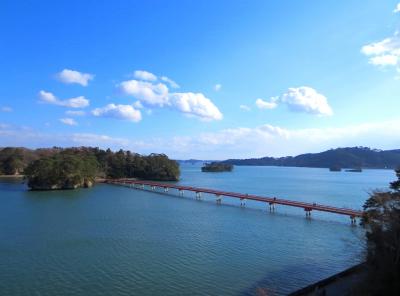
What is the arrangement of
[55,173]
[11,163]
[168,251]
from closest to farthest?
[168,251], [55,173], [11,163]

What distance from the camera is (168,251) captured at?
100 ft

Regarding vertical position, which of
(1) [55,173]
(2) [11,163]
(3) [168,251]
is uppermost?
(2) [11,163]

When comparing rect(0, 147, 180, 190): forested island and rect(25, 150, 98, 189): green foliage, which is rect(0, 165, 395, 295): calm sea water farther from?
rect(0, 147, 180, 190): forested island

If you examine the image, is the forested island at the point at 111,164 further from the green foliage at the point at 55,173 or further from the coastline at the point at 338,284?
the coastline at the point at 338,284

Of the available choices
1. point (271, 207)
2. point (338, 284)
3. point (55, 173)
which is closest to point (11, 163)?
point (55, 173)

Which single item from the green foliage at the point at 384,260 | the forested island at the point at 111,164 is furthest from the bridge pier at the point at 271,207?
the forested island at the point at 111,164

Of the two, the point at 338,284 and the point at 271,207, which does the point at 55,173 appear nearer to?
the point at 271,207

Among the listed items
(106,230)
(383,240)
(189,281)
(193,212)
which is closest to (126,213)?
(193,212)

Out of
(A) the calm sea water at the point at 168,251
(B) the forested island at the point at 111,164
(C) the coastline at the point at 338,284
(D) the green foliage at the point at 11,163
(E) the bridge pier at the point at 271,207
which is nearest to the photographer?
(C) the coastline at the point at 338,284

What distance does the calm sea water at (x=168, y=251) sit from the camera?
22.7 metres

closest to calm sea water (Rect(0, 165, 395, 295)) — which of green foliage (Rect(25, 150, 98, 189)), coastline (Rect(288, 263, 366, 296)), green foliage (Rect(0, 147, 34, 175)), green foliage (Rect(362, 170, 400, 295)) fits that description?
coastline (Rect(288, 263, 366, 296))

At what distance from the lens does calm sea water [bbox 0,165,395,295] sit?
74.4 ft

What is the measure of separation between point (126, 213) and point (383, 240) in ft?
132

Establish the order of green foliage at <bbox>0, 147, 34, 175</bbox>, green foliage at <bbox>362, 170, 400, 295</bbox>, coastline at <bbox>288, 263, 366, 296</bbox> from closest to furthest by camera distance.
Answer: green foliage at <bbox>362, 170, 400, 295</bbox> < coastline at <bbox>288, 263, 366, 296</bbox> < green foliage at <bbox>0, 147, 34, 175</bbox>
